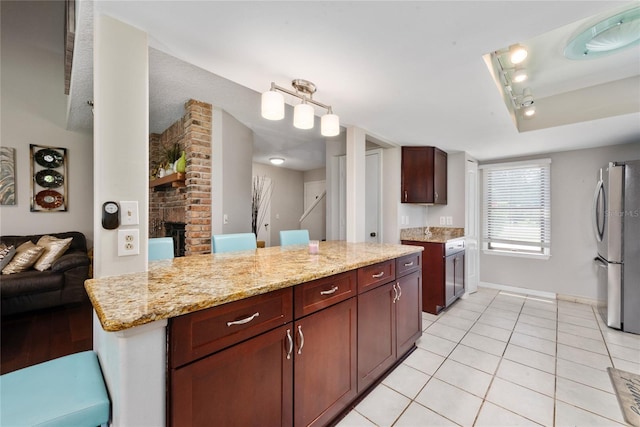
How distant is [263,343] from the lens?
3.62ft

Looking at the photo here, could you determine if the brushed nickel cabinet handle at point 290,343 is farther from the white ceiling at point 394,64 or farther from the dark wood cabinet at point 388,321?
the white ceiling at point 394,64

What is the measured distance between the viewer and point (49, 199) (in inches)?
151

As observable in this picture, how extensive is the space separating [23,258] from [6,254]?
0.54 feet

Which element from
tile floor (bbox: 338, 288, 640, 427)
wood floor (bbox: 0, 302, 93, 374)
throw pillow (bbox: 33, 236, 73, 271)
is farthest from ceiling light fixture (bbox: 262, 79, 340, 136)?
throw pillow (bbox: 33, 236, 73, 271)

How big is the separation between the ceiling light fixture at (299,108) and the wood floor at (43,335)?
2.60 m

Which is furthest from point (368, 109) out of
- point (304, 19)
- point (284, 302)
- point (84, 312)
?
point (84, 312)

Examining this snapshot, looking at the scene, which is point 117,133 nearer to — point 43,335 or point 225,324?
point 225,324

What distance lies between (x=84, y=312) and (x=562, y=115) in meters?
5.74

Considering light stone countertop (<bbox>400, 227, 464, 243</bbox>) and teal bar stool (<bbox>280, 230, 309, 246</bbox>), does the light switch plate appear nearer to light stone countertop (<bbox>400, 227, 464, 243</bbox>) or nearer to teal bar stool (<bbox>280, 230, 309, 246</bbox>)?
teal bar stool (<bbox>280, 230, 309, 246</bbox>)

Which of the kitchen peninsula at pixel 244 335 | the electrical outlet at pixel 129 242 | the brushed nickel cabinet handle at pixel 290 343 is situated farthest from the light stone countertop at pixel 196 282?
the brushed nickel cabinet handle at pixel 290 343

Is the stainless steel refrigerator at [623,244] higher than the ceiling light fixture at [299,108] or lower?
lower

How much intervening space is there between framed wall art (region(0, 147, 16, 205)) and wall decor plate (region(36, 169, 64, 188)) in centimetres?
24

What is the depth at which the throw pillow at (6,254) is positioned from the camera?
9.63 ft

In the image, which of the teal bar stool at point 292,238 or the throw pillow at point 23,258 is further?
the throw pillow at point 23,258
